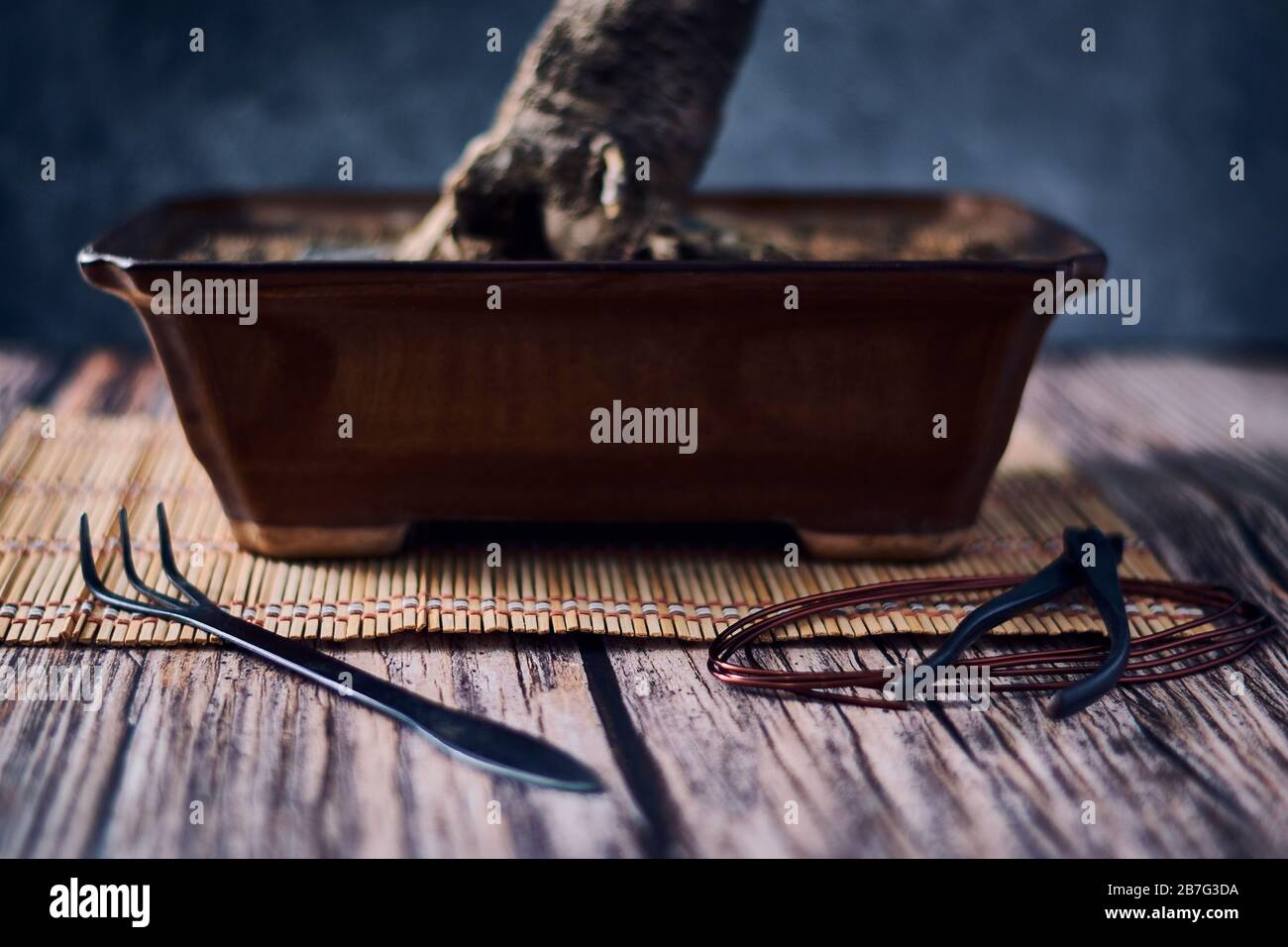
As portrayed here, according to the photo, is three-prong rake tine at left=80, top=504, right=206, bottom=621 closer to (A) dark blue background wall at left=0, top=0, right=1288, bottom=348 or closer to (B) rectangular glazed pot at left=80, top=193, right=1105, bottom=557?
(B) rectangular glazed pot at left=80, top=193, right=1105, bottom=557

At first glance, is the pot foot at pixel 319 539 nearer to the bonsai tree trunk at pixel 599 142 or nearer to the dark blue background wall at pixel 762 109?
the bonsai tree trunk at pixel 599 142

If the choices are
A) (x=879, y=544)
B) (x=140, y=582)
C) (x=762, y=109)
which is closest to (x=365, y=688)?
(x=140, y=582)

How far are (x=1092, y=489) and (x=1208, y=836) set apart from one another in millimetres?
355

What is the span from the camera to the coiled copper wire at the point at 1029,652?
523 mm

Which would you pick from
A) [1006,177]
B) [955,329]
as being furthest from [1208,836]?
[1006,177]

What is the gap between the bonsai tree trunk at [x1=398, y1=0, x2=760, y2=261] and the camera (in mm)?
632

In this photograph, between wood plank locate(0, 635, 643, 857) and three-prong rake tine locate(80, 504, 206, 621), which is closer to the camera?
wood plank locate(0, 635, 643, 857)

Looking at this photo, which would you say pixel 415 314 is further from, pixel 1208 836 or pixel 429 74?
pixel 429 74

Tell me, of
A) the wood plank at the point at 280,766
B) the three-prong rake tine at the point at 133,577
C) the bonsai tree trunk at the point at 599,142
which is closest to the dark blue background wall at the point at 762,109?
the bonsai tree trunk at the point at 599,142

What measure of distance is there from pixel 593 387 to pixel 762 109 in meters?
0.62

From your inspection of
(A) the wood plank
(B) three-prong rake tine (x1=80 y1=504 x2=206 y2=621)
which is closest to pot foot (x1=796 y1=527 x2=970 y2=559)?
(A) the wood plank

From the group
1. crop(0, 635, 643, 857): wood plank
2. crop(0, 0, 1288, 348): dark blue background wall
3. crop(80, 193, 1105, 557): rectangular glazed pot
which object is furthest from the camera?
crop(0, 0, 1288, 348): dark blue background wall

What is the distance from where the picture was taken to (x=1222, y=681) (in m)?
0.54

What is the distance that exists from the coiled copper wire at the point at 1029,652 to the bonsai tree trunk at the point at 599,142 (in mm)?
196
